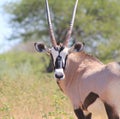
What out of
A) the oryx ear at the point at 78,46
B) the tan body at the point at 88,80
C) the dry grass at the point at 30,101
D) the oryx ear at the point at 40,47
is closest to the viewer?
the tan body at the point at 88,80

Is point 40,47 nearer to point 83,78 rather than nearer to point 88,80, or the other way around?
point 83,78

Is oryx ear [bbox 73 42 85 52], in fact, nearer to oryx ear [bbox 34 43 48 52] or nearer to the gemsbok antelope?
the gemsbok antelope

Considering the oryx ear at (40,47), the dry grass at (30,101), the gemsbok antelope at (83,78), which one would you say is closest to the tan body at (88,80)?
the gemsbok antelope at (83,78)

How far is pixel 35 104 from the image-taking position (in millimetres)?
11281

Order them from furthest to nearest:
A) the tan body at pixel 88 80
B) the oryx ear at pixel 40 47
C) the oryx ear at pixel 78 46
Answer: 1. the oryx ear at pixel 40 47
2. the oryx ear at pixel 78 46
3. the tan body at pixel 88 80

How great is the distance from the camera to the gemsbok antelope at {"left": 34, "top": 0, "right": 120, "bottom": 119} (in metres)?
7.84

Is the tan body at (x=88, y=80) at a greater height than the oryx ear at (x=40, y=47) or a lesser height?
lesser

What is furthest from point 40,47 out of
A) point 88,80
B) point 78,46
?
point 88,80

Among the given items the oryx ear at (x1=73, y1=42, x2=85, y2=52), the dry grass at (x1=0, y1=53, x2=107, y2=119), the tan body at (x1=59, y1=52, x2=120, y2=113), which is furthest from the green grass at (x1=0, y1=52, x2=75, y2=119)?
the oryx ear at (x1=73, y1=42, x2=85, y2=52)

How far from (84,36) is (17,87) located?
2442 cm

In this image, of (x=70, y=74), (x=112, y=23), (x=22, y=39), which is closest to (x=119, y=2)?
(x=112, y=23)

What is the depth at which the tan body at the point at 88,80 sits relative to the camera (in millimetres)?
7836

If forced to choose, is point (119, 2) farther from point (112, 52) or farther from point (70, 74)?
point (70, 74)

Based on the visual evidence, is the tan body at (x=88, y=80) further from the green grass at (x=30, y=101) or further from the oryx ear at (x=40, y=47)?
the green grass at (x=30, y=101)
